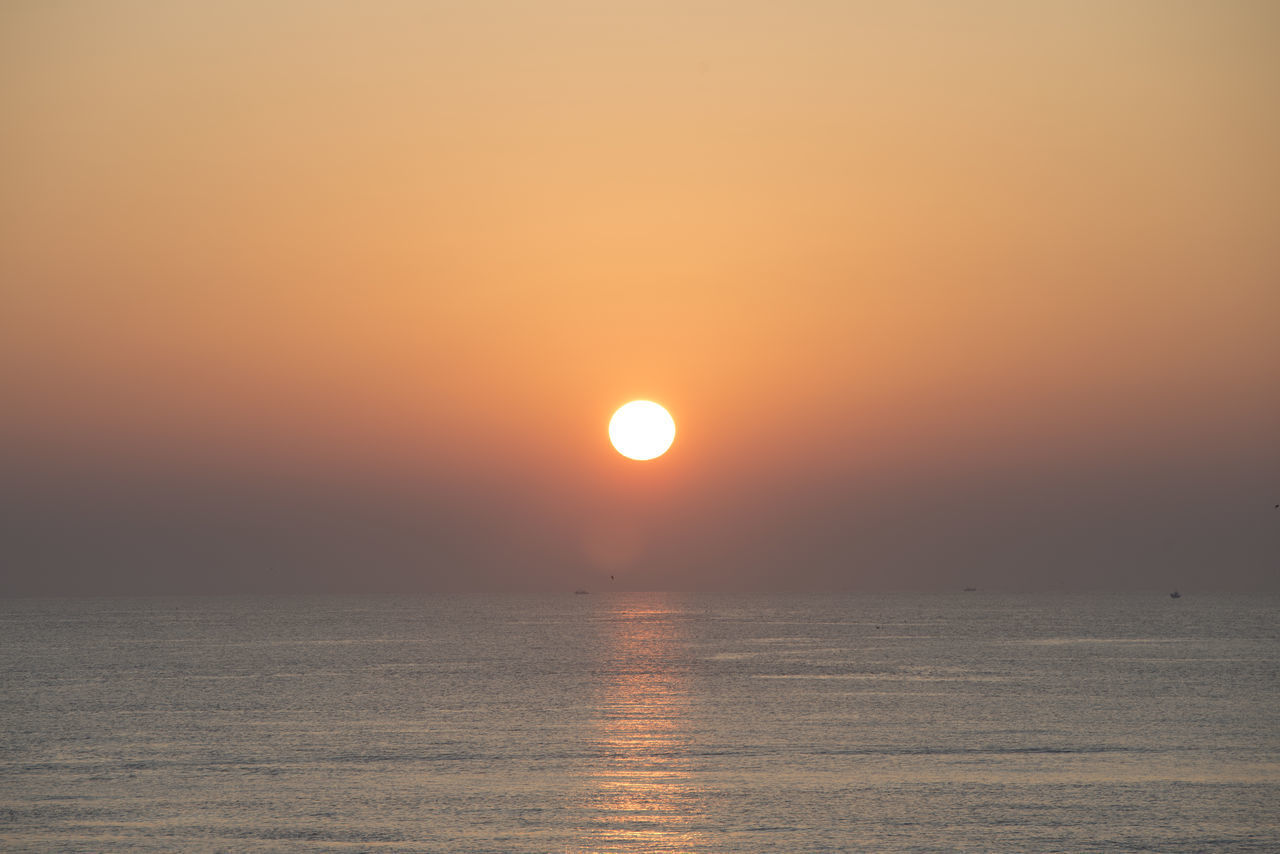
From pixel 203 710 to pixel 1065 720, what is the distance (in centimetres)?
5828

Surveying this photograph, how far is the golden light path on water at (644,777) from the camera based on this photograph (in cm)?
4616

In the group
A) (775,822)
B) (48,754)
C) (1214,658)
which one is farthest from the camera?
(1214,658)

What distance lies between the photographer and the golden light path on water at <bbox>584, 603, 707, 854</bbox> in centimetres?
4616

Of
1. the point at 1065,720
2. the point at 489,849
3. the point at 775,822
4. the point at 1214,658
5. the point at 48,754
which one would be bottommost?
the point at 489,849

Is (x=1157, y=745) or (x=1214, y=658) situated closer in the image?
(x=1157, y=745)

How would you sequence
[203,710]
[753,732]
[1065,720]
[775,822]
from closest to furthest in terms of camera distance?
[775,822], [753,732], [1065,720], [203,710]

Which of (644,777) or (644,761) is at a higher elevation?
(644,761)

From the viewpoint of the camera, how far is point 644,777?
5950cm

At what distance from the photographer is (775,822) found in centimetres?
4909

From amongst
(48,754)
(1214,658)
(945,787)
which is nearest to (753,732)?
(945,787)

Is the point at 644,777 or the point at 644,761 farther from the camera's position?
the point at 644,761

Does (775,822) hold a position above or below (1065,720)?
below

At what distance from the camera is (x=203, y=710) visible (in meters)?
90.6

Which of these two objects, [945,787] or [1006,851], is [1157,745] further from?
[1006,851]
